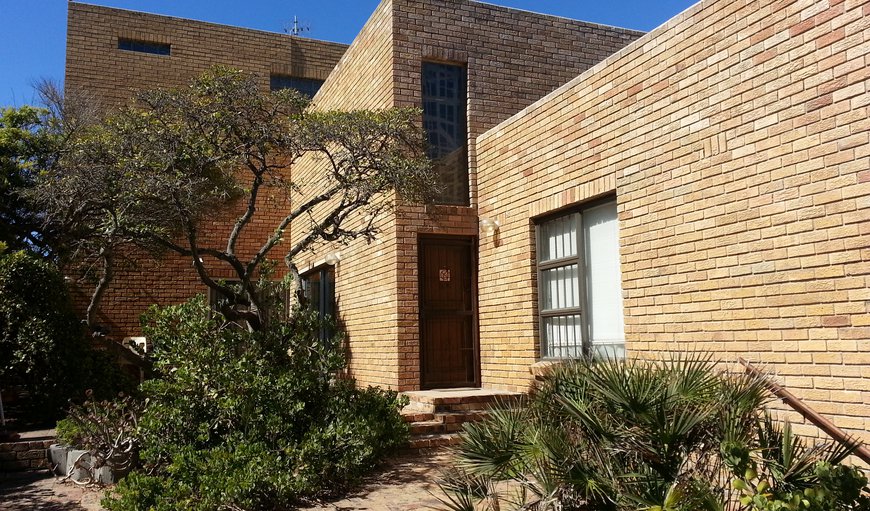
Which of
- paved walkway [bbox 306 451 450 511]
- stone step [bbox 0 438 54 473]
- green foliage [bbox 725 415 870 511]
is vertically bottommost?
paved walkway [bbox 306 451 450 511]

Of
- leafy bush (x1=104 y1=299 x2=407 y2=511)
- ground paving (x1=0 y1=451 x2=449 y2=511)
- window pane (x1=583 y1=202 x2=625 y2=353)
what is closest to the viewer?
leafy bush (x1=104 y1=299 x2=407 y2=511)

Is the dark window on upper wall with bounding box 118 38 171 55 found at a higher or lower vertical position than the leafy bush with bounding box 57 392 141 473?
higher

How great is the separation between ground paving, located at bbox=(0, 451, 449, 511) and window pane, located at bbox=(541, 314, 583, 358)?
6.46 feet

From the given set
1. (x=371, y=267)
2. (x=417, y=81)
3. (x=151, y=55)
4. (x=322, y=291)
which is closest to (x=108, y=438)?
(x=371, y=267)

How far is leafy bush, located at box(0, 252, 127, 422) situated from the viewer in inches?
342

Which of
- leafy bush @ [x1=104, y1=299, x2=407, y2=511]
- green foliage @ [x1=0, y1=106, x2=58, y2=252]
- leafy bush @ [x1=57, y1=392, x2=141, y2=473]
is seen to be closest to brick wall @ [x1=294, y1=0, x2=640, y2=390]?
leafy bush @ [x1=104, y1=299, x2=407, y2=511]

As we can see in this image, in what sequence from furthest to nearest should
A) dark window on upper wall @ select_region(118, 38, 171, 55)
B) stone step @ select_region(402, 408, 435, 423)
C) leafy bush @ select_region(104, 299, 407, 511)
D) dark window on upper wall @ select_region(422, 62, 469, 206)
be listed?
dark window on upper wall @ select_region(118, 38, 171, 55) → dark window on upper wall @ select_region(422, 62, 469, 206) → stone step @ select_region(402, 408, 435, 423) → leafy bush @ select_region(104, 299, 407, 511)

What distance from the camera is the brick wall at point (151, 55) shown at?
15.3 metres

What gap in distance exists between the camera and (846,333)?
16.8 feet

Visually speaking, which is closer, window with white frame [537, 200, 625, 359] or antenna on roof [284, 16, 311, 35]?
window with white frame [537, 200, 625, 359]

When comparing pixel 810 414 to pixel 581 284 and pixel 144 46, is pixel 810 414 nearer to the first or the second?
pixel 581 284

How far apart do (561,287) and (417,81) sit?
12.3 feet

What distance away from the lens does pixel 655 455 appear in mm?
3889

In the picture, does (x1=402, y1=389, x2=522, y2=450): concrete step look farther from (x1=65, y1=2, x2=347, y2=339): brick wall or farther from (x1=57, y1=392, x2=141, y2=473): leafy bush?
(x1=65, y1=2, x2=347, y2=339): brick wall
